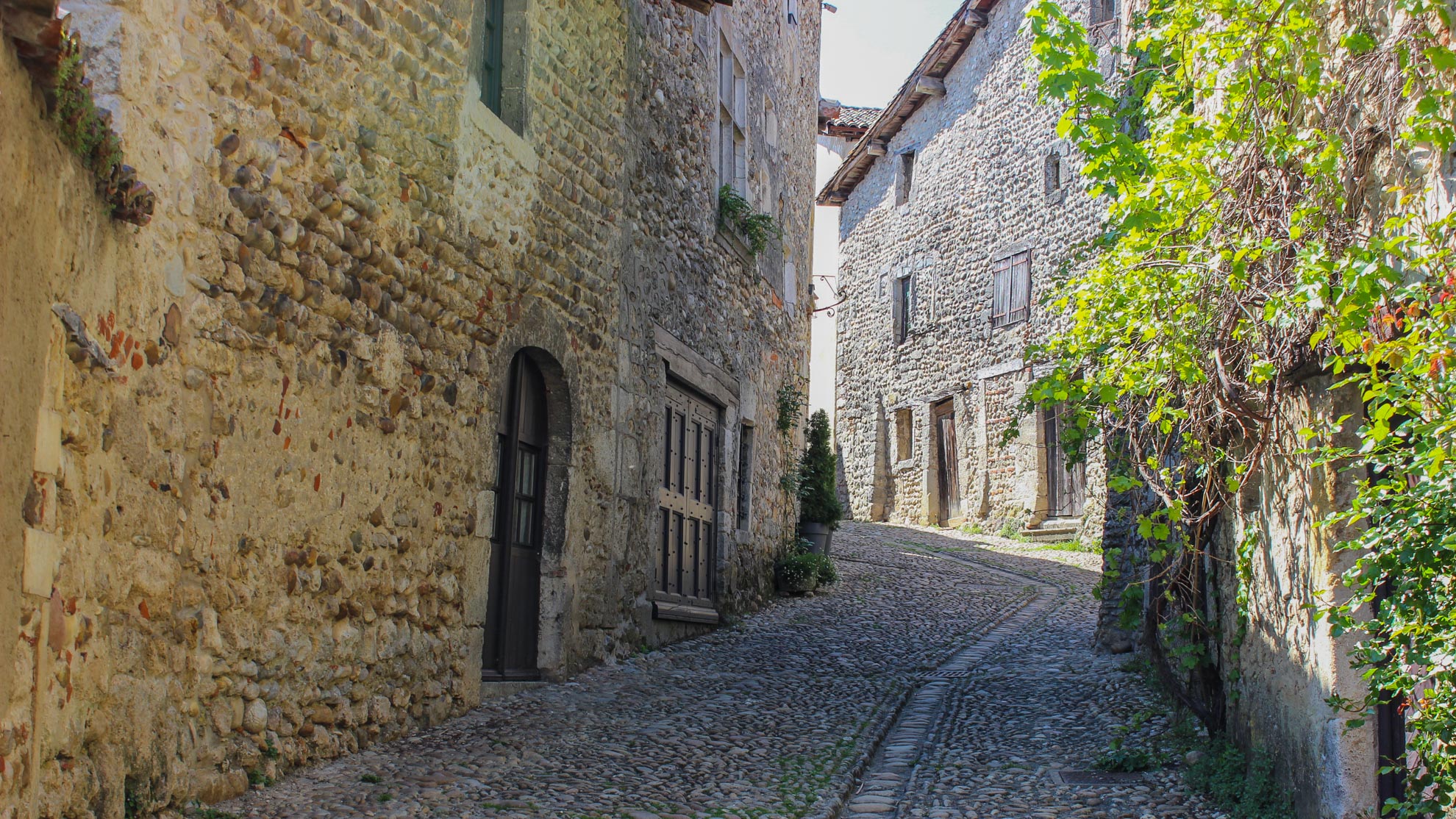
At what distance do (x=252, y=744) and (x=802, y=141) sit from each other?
33.6ft

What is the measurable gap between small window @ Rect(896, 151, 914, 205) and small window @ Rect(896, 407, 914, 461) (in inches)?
143

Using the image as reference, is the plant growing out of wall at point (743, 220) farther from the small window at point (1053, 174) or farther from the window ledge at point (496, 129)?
the small window at point (1053, 174)

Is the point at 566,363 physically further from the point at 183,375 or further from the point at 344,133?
the point at 183,375

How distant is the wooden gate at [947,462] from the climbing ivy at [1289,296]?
13.9 m

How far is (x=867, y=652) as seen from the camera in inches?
345

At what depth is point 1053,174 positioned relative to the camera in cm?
1803

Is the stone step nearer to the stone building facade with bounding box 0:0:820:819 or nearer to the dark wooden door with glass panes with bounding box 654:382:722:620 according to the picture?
the dark wooden door with glass panes with bounding box 654:382:722:620

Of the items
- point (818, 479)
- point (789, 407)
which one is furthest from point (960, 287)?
point (789, 407)

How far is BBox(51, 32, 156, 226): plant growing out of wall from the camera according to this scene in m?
3.07

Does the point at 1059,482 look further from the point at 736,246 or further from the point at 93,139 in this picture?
the point at 93,139

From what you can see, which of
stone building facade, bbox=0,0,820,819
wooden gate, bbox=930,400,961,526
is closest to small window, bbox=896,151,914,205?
wooden gate, bbox=930,400,961,526

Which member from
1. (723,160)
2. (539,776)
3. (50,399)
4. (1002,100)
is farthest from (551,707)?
(1002,100)

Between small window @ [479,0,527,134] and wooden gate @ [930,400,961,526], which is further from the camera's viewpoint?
wooden gate @ [930,400,961,526]

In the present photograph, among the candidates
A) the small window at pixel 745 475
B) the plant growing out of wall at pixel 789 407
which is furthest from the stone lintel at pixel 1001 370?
the small window at pixel 745 475
